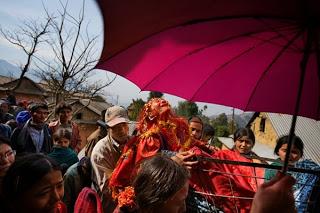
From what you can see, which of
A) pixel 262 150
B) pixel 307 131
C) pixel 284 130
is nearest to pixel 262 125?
pixel 262 150

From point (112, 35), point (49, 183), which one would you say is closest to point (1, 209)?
point (49, 183)

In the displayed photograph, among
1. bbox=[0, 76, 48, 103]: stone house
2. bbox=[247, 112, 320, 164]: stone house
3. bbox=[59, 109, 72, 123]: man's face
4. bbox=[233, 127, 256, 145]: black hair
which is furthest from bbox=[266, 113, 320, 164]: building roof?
bbox=[0, 76, 48, 103]: stone house

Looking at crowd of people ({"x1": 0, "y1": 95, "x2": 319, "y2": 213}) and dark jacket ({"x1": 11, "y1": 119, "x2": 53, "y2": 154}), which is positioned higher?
crowd of people ({"x1": 0, "y1": 95, "x2": 319, "y2": 213})

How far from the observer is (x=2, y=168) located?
8.00 feet

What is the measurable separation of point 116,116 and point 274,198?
2.88 meters

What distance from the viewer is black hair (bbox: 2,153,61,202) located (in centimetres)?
184

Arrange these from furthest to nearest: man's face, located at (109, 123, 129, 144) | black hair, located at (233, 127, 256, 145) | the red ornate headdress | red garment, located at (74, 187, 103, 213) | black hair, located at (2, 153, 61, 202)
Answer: black hair, located at (233, 127, 256, 145)
man's face, located at (109, 123, 129, 144)
the red ornate headdress
red garment, located at (74, 187, 103, 213)
black hair, located at (2, 153, 61, 202)

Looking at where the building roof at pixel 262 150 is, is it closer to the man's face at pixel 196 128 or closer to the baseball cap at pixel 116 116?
the man's face at pixel 196 128

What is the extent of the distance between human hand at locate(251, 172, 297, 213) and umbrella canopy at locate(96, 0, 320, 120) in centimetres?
47

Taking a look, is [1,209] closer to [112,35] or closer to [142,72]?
[142,72]

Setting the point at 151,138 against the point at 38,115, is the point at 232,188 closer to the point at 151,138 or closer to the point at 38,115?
the point at 151,138

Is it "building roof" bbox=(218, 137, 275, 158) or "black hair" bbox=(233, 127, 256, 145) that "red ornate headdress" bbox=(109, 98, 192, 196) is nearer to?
"black hair" bbox=(233, 127, 256, 145)

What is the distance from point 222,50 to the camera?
153cm

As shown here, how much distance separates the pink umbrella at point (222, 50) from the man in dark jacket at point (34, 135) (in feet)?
11.8
